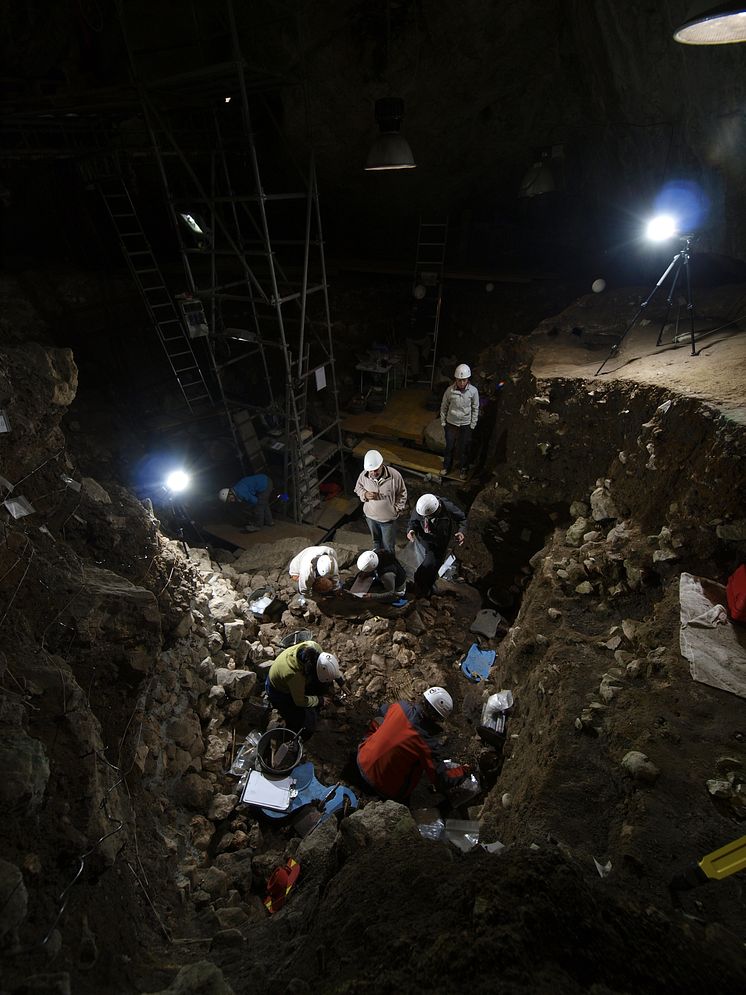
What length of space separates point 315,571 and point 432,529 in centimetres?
174

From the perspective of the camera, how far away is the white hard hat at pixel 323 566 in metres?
6.81

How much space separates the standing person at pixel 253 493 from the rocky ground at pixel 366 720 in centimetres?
145

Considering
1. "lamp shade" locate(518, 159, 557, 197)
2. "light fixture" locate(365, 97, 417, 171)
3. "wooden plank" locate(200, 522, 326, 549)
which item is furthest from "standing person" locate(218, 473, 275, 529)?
"lamp shade" locate(518, 159, 557, 197)

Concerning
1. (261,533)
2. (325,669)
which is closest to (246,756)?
(325,669)

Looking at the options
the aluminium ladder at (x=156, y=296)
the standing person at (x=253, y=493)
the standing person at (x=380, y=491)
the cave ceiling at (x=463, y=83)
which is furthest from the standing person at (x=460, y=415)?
the aluminium ladder at (x=156, y=296)

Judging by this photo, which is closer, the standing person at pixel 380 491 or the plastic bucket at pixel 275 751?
Result: the plastic bucket at pixel 275 751

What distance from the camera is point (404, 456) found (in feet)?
30.3

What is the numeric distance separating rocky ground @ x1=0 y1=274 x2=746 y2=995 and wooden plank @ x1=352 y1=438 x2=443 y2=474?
6.25 feet

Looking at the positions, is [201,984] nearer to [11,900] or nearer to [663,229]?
[11,900]

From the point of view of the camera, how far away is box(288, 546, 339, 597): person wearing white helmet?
6.82 meters

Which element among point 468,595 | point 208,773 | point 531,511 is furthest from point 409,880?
point 531,511

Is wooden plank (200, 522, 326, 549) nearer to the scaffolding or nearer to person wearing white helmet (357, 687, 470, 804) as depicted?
the scaffolding

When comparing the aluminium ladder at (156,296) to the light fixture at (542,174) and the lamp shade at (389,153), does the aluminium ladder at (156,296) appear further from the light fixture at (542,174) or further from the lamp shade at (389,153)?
the light fixture at (542,174)

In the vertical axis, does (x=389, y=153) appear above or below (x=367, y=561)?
above
